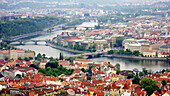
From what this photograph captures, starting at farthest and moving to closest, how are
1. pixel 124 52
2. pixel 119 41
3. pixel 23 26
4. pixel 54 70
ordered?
pixel 23 26 < pixel 119 41 < pixel 124 52 < pixel 54 70

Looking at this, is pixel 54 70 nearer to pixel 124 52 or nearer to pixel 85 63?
pixel 85 63

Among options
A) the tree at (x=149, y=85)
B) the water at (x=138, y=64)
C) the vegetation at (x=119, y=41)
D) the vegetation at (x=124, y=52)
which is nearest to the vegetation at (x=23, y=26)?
the vegetation at (x=119, y=41)

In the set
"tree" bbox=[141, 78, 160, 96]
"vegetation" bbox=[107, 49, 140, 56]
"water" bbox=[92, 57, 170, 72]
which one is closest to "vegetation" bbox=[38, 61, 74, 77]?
"water" bbox=[92, 57, 170, 72]

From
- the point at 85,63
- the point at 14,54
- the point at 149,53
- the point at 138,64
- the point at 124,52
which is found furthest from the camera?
the point at 124,52

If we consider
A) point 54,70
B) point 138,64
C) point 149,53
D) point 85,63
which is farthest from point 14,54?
point 149,53

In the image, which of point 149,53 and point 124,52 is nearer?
point 149,53

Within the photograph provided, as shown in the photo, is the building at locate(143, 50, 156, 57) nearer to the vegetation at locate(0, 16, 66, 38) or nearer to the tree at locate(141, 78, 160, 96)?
the tree at locate(141, 78, 160, 96)

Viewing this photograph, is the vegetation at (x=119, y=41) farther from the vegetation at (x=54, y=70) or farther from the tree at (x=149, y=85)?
the tree at (x=149, y=85)
